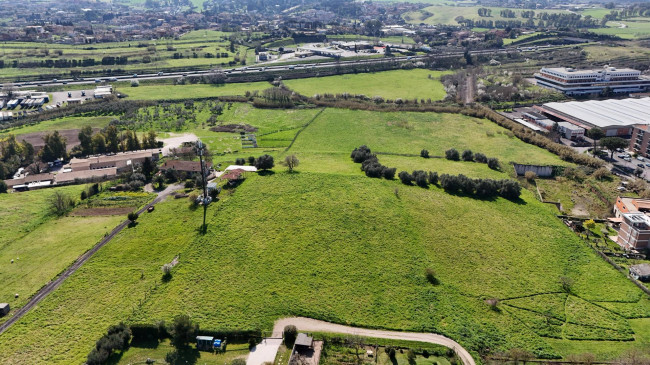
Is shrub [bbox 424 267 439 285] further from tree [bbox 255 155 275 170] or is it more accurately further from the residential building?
tree [bbox 255 155 275 170]

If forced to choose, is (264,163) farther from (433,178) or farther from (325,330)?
(325,330)

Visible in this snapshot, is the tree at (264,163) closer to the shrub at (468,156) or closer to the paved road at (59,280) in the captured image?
the paved road at (59,280)

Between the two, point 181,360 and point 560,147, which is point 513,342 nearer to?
point 181,360

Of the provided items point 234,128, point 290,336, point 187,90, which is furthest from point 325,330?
point 187,90

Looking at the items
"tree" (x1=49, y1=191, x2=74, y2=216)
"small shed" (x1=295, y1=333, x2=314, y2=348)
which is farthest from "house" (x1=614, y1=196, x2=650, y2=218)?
"tree" (x1=49, y1=191, x2=74, y2=216)

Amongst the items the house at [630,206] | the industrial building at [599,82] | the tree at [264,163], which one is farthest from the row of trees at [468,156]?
the industrial building at [599,82]

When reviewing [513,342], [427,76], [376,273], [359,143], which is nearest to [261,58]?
[427,76]
